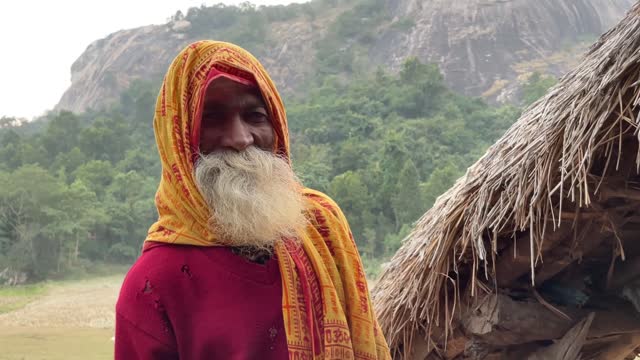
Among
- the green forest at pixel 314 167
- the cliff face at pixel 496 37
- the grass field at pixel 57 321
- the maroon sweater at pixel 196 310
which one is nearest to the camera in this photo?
the maroon sweater at pixel 196 310

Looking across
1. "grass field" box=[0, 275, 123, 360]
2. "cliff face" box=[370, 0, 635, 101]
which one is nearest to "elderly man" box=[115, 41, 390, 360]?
"grass field" box=[0, 275, 123, 360]

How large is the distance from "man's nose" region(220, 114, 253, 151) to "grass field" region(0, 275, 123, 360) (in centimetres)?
1179

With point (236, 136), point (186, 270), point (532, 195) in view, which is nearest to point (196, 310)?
point (186, 270)

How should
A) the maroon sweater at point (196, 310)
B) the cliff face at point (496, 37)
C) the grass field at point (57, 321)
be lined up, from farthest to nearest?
the cliff face at point (496, 37) < the grass field at point (57, 321) < the maroon sweater at point (196, 310)

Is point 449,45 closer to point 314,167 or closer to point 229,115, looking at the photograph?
point 314,167

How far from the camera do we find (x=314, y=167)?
28562mm

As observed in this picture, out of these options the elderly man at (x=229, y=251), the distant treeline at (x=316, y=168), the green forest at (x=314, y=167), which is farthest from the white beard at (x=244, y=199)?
the distant treeline at (x=316, y=168)

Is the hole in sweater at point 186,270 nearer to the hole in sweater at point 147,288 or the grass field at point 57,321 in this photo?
the hole in sweater at point 147,288

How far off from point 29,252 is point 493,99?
33.2 m

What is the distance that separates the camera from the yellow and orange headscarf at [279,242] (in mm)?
1433

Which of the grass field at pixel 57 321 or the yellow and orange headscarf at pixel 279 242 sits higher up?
the yellow and orange headscarf at pixel 279 242

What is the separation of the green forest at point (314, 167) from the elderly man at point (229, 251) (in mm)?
18135

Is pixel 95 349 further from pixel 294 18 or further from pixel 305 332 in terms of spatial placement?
pixel 294 18

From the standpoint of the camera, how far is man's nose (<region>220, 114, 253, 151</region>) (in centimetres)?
147
